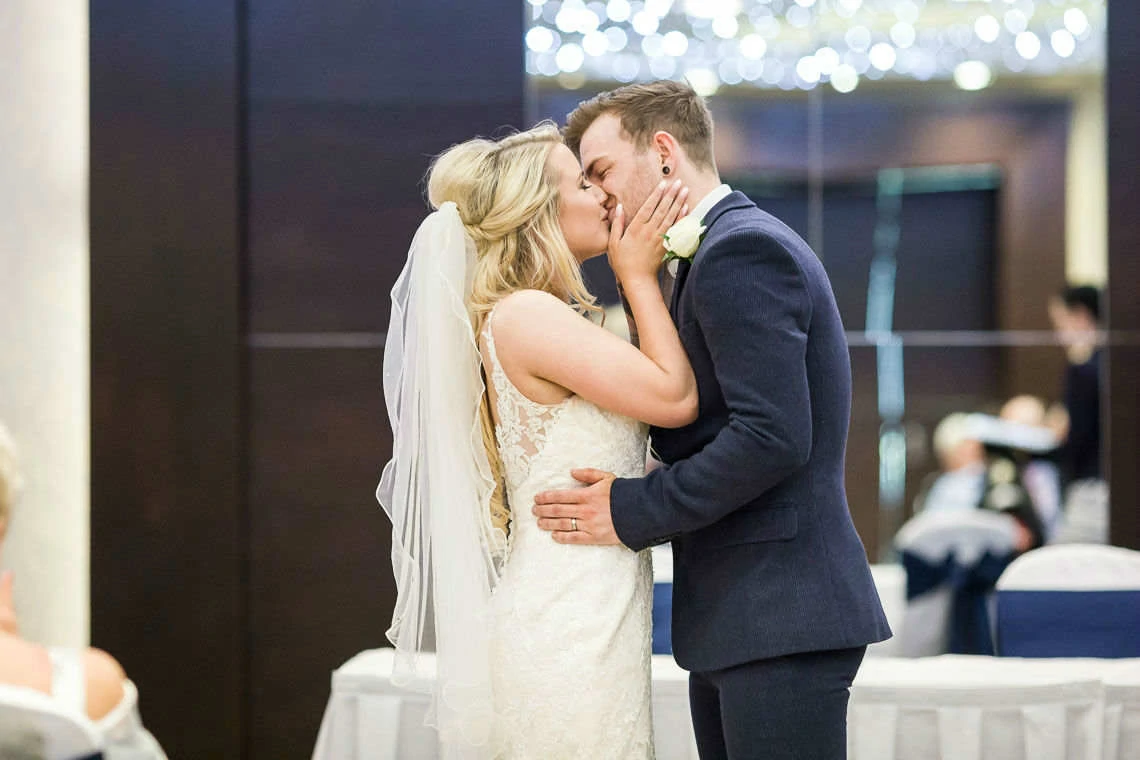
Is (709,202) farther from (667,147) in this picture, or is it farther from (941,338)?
(941,338)

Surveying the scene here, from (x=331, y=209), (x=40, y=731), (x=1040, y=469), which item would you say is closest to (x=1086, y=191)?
(x=1040, y=469)

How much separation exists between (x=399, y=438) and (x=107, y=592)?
7.37 ft

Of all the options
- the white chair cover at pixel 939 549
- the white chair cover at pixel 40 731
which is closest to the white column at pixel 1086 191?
the white chair cover at pixel 939 549

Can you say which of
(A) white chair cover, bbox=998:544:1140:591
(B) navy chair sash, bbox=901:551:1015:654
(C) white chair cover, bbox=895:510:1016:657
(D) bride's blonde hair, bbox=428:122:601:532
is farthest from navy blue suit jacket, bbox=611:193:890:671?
(B) navy chair sash, bbox=901:551:1015:654

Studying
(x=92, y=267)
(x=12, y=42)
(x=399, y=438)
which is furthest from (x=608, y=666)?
(x=12, y=42)

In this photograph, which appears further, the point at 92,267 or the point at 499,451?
the point at 92,267

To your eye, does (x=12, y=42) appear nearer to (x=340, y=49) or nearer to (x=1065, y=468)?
(x=340, y=49)

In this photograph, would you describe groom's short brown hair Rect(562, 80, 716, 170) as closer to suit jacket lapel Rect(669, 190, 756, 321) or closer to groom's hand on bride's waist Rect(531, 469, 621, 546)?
suit jacket lapel Rect(669, 190, 756, 321)

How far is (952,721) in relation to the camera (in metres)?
2.61

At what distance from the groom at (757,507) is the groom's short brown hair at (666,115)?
0.15 metres

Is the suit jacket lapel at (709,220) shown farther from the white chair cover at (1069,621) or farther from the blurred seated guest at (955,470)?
the blurred seated guest at (955,470)

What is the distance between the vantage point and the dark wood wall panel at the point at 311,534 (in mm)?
3979

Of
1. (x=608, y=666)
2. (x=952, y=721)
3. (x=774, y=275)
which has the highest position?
(x=774, y=275)

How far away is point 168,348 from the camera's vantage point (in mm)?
3924
